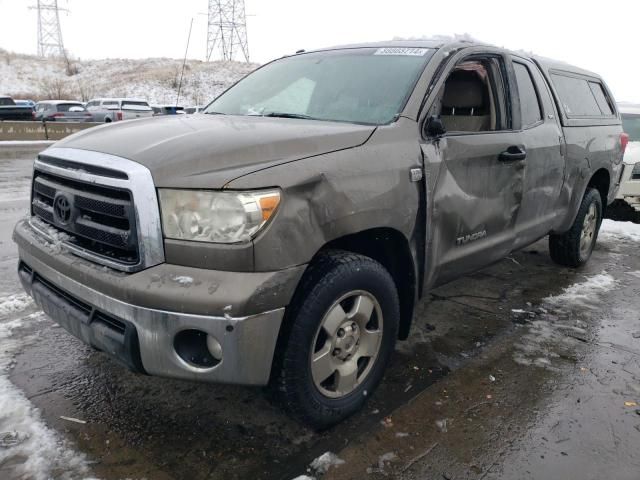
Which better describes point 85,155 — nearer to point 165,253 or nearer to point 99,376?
point 165,253

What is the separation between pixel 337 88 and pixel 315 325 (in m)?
1.65

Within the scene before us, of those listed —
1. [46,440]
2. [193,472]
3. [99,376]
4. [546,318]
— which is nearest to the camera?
[193,472]

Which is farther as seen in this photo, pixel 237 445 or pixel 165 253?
pixel 237 445

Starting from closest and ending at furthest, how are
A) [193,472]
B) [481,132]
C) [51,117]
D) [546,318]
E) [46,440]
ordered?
[193,472], [46,440], [481,132], [546,318], [51,117]

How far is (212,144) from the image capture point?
2291mm

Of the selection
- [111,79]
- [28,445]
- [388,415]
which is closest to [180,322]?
[28,445]

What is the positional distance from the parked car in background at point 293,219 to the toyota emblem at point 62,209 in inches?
0.4

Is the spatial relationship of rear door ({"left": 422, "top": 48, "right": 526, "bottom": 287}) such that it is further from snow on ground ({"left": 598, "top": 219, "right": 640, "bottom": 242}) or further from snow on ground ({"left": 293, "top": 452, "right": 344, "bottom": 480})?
snow on ground ({"left": 598, "top": 219, "right": 640, "bottom": 242})

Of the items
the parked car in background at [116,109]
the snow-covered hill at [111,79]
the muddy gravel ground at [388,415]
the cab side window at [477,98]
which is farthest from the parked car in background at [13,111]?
the cab side window at [477,98]

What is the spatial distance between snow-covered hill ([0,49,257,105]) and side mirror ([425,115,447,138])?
4637 cm

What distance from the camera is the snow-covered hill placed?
4641 centimetres

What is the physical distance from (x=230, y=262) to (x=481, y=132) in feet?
6.61

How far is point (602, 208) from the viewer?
5.45 m

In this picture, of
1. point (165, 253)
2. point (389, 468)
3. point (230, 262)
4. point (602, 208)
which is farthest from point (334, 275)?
point (602, 208)
